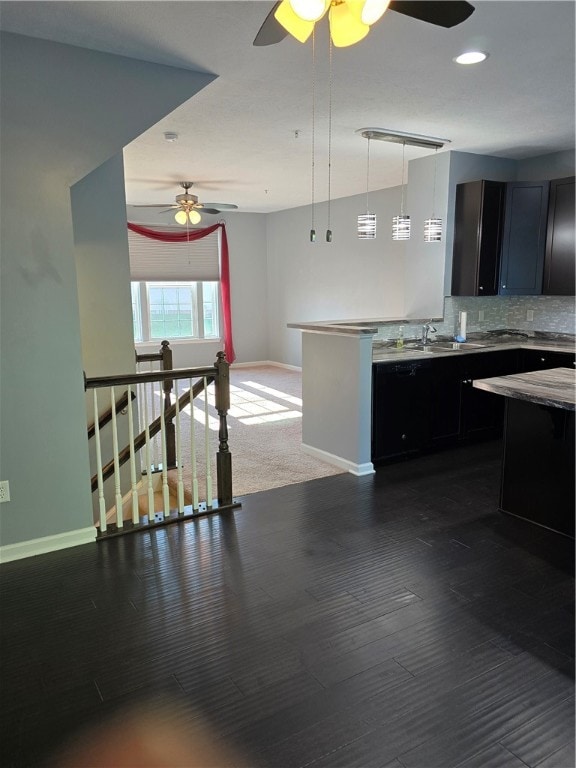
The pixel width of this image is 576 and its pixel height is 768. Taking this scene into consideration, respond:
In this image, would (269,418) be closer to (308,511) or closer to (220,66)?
(308,511)

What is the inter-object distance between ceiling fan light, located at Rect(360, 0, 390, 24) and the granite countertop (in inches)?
73.4

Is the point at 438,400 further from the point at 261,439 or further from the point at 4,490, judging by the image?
the point at 4,490

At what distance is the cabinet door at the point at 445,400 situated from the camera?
4.58 m

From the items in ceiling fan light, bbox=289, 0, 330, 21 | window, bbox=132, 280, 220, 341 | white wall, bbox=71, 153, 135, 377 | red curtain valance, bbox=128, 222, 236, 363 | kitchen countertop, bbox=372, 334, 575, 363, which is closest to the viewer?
ceiling fan light, bbox=289, 0, 330, 21

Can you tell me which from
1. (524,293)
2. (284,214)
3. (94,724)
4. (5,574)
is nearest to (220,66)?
(5,574)

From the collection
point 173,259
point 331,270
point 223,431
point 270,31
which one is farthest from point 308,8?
point 173,259

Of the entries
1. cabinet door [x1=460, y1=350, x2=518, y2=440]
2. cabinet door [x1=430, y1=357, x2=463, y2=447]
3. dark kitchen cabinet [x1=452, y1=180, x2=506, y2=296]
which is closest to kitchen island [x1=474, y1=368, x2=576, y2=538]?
cabinet door [x1=430, y1=357, x2=463, y2=447]

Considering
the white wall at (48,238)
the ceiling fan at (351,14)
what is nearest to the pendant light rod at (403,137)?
the white wall at (48,238)

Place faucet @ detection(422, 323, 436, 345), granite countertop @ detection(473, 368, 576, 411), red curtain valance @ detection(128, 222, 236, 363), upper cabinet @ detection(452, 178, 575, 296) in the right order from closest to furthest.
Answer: granite countertop @ detection(473, 368, 576, 411) < upper cabinet @ detection(452, 178, 575, 296) < faucet @ detection(422, 323, 436, 345) < red curtain valance @ detection(128, 222, 236, 363)

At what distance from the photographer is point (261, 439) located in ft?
17.4

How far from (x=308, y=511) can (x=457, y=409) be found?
1923 mm

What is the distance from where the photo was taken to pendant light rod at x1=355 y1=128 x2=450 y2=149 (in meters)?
4.36

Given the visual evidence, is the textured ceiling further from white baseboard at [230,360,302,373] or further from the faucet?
white baseboard at [230,360,302,373]

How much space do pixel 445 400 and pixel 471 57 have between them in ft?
8.64
